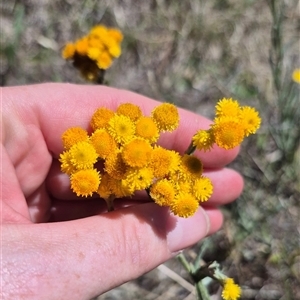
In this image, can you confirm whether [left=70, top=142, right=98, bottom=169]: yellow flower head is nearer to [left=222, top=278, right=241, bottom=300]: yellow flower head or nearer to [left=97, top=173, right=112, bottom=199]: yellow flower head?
[left=97, top=173, right=112, bottom=199]: yellow flower head

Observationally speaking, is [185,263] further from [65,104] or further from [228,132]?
[65,104]

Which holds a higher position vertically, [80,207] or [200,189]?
[200,189]

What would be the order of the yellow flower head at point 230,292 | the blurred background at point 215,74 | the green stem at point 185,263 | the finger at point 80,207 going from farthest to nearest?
the blurred background at point 215,74, the finger at point 80,207, the green stem at point 185,263, the yellow flower head at point 230,292

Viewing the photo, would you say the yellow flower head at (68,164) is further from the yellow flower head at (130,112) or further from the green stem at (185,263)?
the green stem at (185,263)

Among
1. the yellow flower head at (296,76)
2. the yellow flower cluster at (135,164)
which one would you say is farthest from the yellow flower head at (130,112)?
the yellow flower head at (296,76)

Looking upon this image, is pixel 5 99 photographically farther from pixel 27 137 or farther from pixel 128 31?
pixel 128 31

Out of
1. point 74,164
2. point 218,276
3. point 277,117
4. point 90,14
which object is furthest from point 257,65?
point 74,164

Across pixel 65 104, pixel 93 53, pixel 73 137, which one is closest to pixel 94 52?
pixel 93 53

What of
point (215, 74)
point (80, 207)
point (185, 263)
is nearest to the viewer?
point (185, 263)

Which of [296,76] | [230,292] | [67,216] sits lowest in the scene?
[67,216]
